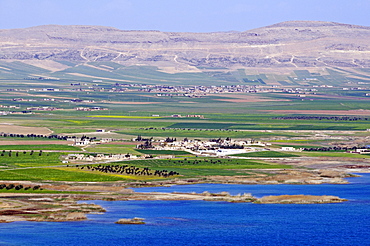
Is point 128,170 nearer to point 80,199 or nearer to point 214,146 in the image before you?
point 80,199

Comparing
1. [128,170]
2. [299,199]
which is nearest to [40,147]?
[128,170]

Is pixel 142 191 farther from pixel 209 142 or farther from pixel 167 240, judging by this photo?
pixel 209 142

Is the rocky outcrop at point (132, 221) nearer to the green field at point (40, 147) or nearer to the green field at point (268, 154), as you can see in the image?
the green field at point (268, 154)

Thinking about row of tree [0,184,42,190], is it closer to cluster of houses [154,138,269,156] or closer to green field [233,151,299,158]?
cluster of houses [154,138,269,156]

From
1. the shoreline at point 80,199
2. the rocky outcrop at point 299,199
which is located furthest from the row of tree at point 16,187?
the rocky outcrop at point 299,199

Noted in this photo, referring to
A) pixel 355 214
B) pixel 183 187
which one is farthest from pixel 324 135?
pixel 355 214
